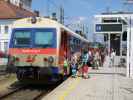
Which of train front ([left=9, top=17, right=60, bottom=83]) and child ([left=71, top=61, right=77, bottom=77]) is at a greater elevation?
train front ([left=9, top=17, right=60, bottom=83])

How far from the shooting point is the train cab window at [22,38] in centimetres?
1994

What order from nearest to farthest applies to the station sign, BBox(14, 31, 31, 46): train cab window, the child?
BBox(14, 31, 31, 46): train cab window < the child < the station sign

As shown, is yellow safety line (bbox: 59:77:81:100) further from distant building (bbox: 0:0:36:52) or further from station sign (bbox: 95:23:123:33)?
distant building (bbox: 0:0:36:52)

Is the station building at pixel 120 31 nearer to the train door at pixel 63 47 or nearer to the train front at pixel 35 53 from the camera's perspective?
the train door at pixel 63 47

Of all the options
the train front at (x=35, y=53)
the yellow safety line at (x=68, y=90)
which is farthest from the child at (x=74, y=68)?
the yellow safety line at (x=68, y=90)

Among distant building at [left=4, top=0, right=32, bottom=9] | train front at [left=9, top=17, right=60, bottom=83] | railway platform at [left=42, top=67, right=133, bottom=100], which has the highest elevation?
distant building at [left=4, top=0, right=32, bottom=9]

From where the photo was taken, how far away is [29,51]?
64.2 ft

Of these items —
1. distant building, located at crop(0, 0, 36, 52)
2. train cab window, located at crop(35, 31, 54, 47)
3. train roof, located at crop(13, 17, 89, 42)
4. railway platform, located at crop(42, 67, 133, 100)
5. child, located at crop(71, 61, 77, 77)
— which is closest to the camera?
railway platform, located at crop(42, 67, 133, 100)

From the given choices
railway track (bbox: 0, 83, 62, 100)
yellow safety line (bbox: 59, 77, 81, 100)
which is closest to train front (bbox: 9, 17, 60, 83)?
railway track (bbox: 0, 83, 62, 100)

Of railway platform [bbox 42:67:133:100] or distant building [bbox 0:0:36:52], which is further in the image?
distant building [bbox 0:0:36:52]

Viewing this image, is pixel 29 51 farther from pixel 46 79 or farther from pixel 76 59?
pixel 76 59

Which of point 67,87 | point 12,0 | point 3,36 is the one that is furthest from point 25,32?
point 12,0

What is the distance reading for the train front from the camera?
62.8 feet

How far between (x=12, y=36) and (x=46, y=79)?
254cm
